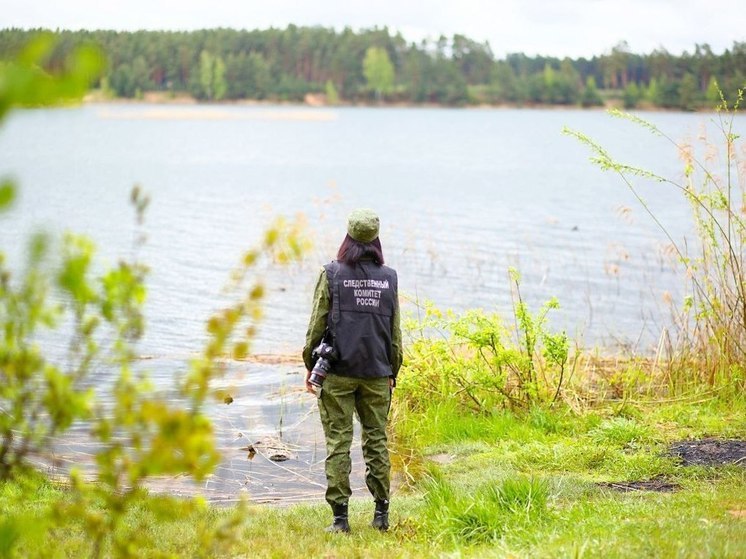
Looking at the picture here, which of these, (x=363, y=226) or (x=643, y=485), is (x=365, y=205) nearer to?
(x=643, y=485)

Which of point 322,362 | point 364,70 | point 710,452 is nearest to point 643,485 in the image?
point 710,452

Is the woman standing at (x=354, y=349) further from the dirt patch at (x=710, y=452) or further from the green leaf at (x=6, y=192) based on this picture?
the green leaf at (x=6, y=192)

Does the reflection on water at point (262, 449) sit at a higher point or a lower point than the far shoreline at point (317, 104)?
lower

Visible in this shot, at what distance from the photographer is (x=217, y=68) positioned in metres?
134

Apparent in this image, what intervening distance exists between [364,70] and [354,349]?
473ft

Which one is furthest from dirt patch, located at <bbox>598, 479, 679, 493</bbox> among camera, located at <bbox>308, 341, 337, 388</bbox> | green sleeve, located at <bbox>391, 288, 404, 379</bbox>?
camera, located at <bbox>308, 341, 337, 388</bbox>

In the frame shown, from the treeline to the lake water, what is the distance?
41740 mm

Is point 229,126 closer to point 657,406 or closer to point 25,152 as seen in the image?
point 25,152

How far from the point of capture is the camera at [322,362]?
6773 millimetres

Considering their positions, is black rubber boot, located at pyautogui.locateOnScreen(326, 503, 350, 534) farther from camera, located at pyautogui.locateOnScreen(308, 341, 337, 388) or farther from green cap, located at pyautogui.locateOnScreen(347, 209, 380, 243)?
green cap, located at pyautogui.locateOnScreen(347, 209, 380, 243)

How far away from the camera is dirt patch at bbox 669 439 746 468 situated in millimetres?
8164

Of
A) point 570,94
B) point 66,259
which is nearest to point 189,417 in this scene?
point 66,259

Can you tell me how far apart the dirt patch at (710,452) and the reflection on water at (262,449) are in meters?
2.75

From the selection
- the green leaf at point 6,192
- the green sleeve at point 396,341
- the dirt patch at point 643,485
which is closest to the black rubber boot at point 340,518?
the green sleeve at point 396,341
